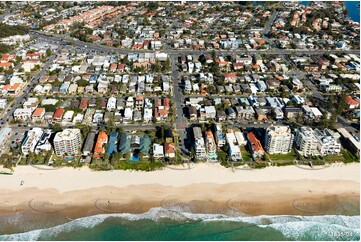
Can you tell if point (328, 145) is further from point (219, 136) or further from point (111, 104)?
point (111, 104)

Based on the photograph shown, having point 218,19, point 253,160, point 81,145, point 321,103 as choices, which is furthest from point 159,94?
point 218,19

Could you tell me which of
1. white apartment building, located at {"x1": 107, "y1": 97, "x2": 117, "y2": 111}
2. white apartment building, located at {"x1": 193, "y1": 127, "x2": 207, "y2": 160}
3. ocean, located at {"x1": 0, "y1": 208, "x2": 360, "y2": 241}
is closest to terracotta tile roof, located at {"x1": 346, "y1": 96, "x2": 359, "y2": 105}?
ocean, located at {"x1": 0, "y1": 208, "x2": 360, "y2": 241}

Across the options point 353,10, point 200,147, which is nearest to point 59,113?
point 200,147

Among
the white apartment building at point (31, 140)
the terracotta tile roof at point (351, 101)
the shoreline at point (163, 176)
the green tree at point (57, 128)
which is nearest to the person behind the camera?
the shoreline at point (163, 176)

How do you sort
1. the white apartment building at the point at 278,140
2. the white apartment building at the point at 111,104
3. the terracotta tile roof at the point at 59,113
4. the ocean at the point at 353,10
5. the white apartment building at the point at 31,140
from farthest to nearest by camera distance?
1. the ocean at the point at 353,10
2. the white apartment building at the point at 111,104
3. the terracotta tile roof at the point at 59,113
4. the white apartment building at the point at 31,140
5. the white apartment building at the point at 278,140

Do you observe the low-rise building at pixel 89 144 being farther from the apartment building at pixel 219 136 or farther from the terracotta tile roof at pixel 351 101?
the terracotta tile roof at pixel 351 101

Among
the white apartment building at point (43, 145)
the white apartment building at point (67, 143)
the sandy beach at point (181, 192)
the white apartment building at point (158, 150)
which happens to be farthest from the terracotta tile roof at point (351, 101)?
the white apartment building at point (43, 145)
